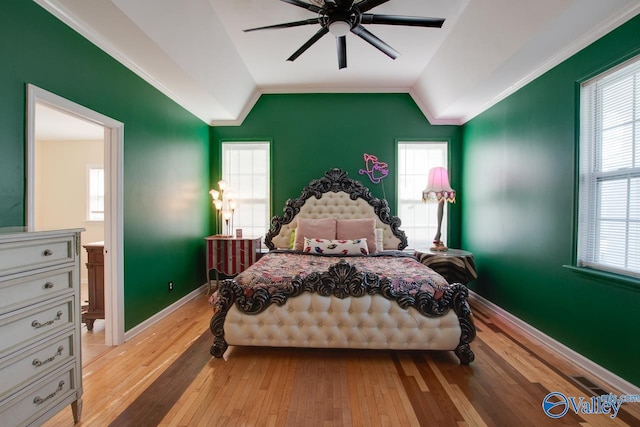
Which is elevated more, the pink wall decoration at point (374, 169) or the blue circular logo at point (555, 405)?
the pink wall decoration at point (374, 169)

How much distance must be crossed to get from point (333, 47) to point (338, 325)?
3.09 metres

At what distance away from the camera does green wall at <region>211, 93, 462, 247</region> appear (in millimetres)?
4758

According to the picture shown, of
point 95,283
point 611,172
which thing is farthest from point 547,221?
point 95,283

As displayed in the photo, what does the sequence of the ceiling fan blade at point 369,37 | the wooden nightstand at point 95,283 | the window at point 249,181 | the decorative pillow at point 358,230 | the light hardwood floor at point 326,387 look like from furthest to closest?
1. the window at point 249,181
2. the decorative pillow at point 358,230
3. the wooden nightstand at point 95,283
4. the ceiling fan blade at point 369,37
5. the light hardwood floor at point 326,387

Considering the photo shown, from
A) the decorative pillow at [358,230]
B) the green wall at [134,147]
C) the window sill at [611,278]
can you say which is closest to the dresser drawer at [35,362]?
the green wall at [134,147]

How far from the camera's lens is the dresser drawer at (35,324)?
4.63 feet

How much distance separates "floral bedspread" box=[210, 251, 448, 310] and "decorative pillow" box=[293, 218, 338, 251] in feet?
1.48

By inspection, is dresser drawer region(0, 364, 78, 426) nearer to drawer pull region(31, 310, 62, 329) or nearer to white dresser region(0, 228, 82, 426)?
white dresser region(0, 228, 82, 426)

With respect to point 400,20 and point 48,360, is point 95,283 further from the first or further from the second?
point 400,20

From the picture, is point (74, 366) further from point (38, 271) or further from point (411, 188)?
point (411, 188)

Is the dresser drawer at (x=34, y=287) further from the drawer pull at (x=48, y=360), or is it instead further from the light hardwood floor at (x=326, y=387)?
the light hardwood floor at (x=326, y=387)

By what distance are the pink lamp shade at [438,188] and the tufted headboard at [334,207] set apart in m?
0.62

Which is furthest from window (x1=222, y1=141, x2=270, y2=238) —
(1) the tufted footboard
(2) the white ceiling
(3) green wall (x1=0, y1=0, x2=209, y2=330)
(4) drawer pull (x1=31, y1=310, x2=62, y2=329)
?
(4) drawer pull (x1=31, y1=310, x2=62, y2=329)

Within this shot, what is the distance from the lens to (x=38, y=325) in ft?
5.13
